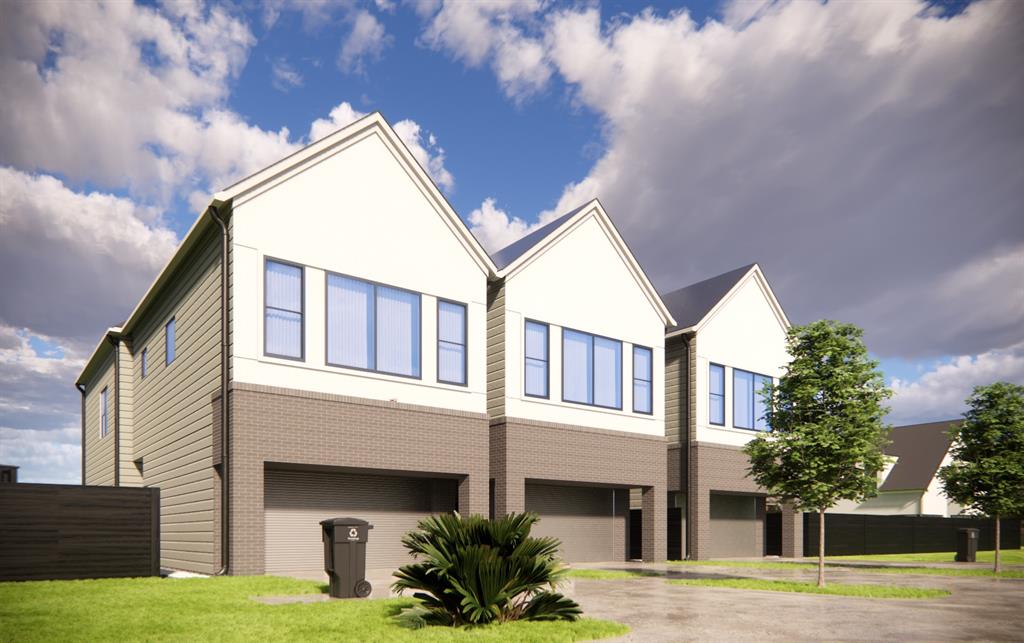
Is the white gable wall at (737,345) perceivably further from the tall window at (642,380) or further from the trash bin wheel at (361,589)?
the trash bin wheel at (361,589)

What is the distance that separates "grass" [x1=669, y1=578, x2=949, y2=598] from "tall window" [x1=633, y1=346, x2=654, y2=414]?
7776mm

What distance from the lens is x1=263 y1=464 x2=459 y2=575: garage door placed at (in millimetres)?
19547

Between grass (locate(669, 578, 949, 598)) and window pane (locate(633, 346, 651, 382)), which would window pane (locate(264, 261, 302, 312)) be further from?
window pane (locate(633, 346, 651, 382))

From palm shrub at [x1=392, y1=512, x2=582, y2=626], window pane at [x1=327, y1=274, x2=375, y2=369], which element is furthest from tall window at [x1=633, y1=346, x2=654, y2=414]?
palm shrub at [x1=392, y1=512, x2=582, y2=626]

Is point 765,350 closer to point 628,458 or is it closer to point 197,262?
point 628,458

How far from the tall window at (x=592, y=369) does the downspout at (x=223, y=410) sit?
10.6 m

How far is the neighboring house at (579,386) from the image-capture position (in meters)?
23.2

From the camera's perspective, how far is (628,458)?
26078 millimetres

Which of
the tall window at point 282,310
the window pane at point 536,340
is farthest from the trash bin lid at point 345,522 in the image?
the window pane at point 536,340

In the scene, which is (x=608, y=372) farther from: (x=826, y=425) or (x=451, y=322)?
(x=826, y=425)

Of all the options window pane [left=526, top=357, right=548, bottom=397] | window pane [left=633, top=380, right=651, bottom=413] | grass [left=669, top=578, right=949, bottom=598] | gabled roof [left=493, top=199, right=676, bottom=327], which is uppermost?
gabled roof [left=493, top=199, right=676, bottom=327]

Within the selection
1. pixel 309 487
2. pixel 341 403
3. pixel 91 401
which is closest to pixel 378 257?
pixel 341 403

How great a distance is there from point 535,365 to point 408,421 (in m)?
5.04

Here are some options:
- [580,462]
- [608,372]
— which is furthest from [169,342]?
[608,372]
